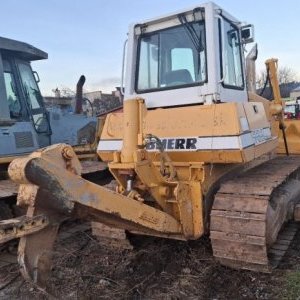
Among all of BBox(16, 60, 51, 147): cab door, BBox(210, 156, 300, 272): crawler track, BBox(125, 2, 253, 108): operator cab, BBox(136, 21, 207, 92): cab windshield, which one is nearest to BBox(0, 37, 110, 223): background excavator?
BBox(16, 60, 51, 147): cab door

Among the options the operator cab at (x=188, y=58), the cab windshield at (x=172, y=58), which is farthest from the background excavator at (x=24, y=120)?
the cab windshield at (x=172, y=58)

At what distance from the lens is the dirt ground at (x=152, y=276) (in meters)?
4.04

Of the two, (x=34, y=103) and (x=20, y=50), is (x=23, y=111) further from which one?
(x=20, y=50)

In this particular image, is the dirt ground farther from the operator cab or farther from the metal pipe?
the operator cab

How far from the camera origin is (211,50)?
4598mm

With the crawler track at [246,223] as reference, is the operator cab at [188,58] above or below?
above

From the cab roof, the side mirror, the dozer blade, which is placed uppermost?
the cab roof

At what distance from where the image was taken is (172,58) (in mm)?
5008

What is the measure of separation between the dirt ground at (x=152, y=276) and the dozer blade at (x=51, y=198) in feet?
1.04

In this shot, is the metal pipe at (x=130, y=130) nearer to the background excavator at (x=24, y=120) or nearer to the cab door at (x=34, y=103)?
the background excavator at (x=24, y=120)

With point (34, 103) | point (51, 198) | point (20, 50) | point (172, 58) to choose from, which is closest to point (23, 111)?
point (34, 103)

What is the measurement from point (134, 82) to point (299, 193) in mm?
2379

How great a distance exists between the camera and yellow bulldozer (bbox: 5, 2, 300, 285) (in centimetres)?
335

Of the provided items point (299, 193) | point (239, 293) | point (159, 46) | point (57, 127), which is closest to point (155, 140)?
point (159, 46)
